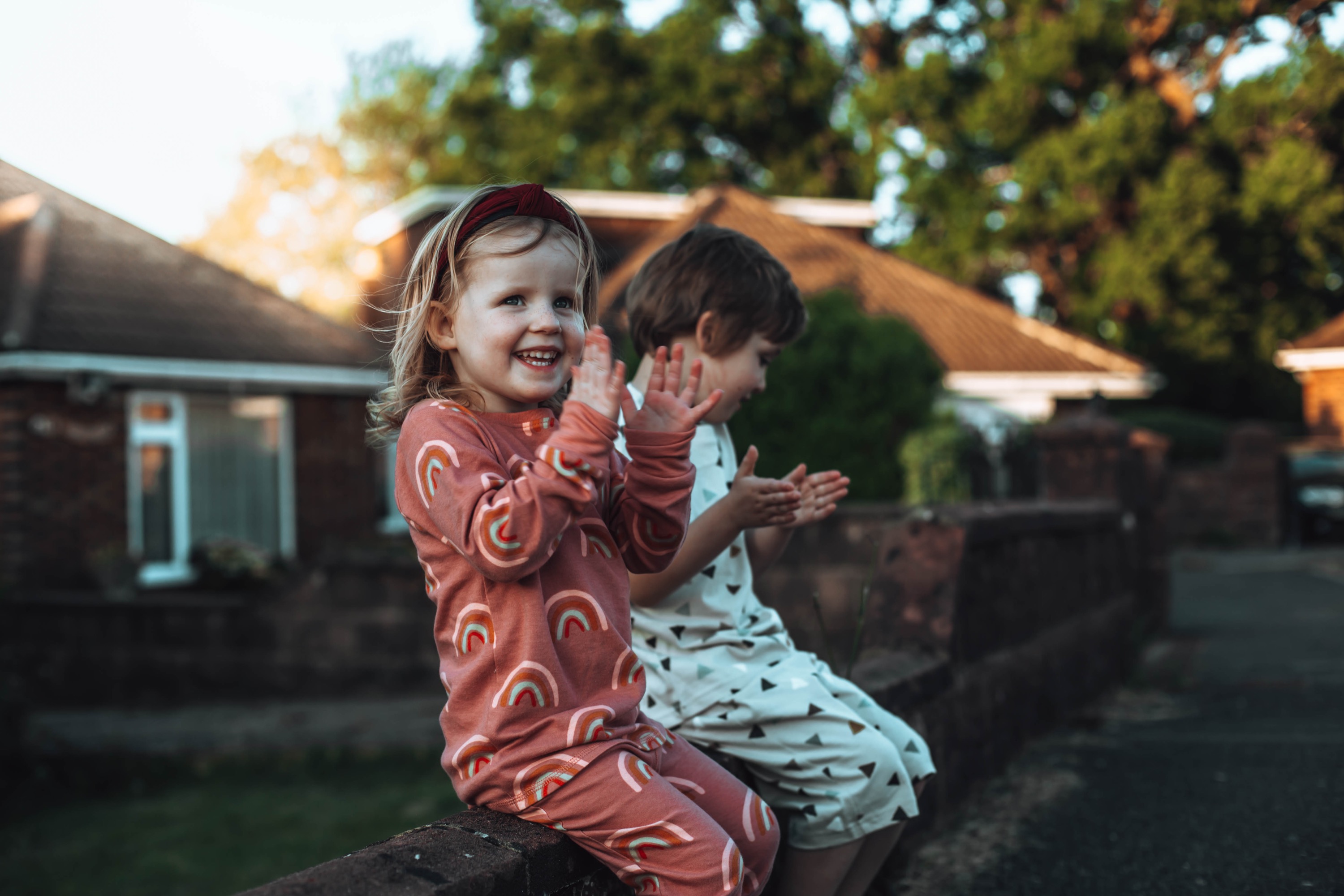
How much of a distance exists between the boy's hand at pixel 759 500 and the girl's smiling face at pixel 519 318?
1.47ft

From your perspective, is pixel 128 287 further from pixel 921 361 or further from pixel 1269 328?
pixel 1269 328

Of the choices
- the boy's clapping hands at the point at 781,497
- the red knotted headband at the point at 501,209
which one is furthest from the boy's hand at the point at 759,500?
the red knotted headband at the point at 501,209

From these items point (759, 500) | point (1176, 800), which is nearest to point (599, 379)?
point (759, 500)

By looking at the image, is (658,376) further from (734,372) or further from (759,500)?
(734,372)

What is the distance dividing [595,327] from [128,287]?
41.5 feet

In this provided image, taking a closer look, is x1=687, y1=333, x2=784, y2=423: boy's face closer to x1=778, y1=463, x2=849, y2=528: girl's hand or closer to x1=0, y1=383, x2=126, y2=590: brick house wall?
x1=778, y1=463, x2=849, y2=528: girl's hand

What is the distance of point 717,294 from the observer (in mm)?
2387

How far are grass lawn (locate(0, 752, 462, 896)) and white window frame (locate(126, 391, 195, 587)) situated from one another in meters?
4.97

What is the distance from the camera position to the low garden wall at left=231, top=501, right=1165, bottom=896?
65.5 inches

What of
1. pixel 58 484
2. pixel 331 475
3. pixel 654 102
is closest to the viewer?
pixel 58 484

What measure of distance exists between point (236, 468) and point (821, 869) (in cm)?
1212

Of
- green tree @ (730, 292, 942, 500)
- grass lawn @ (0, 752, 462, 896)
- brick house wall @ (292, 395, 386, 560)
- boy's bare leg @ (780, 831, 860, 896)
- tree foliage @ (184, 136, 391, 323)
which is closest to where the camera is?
boy's bare leg @ (780, 831, 860, 896)

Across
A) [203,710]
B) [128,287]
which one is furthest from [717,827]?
[128,287]

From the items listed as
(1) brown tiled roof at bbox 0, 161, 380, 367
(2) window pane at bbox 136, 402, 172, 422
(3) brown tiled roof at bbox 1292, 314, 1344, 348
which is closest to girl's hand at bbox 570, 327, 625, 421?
(1) brown tiled roof at bbox 0, 161, 380, 367
